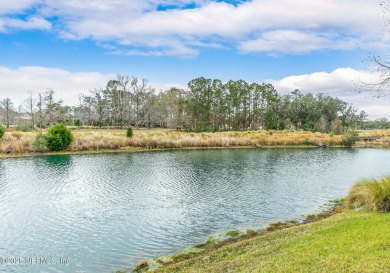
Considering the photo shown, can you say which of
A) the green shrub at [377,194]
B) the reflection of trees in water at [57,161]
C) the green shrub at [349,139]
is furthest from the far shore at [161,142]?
the green shrub at [377,194]

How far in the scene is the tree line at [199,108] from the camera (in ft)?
265

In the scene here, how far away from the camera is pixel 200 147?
5384cm

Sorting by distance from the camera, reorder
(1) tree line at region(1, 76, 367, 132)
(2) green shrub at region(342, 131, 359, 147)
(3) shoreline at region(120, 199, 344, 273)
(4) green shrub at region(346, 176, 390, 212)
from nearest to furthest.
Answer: (3) shoreline at region(120, 199, 344, 273) → (4) green shrub at region(346, 176, 390, 212) → (2) green shrub at region(342, 131, 359, 147) → (1) tree line at region(1, 76, 367, 132)

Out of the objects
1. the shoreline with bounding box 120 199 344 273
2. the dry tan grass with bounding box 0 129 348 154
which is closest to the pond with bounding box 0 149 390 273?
the shoreline with bounding box 120 199 344 273

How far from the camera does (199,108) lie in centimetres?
7969

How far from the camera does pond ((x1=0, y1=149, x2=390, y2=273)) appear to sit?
11.7 meters

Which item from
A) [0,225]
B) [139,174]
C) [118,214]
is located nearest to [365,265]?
[118,214]

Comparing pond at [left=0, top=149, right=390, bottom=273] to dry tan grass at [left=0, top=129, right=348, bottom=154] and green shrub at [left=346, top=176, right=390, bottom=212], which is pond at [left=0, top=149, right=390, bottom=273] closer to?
green shrub at [left=346, top=176, right=390, bottom=212]

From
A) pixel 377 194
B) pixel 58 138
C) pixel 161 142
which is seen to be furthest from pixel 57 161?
pixel 377 194

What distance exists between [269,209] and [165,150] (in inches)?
1363

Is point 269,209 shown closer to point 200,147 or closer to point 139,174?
point 139,174

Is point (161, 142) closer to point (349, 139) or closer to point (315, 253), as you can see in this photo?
point (349, 139)

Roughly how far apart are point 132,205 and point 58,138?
Result: 31.1m

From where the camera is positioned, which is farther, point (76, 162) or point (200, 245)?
point (76, 162)
